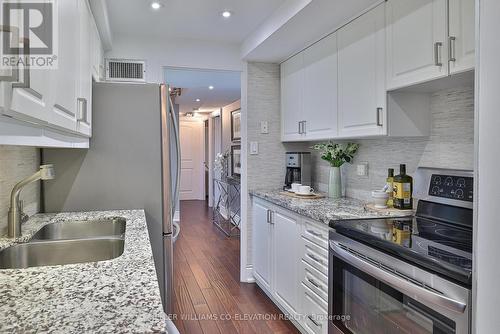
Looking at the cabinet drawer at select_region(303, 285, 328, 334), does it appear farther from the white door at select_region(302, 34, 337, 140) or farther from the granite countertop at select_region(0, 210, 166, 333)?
the granite countertop at select_region(0, 210, 166, 333)

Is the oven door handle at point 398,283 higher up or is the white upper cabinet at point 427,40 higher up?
the white upper cabinet at point 427,40

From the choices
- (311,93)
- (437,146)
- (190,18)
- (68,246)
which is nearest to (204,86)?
(190,18)

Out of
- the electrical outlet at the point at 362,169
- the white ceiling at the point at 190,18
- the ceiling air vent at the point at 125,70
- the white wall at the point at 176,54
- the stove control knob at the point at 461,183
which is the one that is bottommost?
the stove control knob at the point at 461,183

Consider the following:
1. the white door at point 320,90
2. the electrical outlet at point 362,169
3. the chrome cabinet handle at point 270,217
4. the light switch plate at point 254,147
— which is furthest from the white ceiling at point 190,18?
the chrome cabinet handle at point 270,217

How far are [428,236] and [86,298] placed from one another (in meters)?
1.40

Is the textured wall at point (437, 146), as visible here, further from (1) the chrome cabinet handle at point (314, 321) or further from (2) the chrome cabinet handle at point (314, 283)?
(1) the chrome cabinet handle at point (314, 321)

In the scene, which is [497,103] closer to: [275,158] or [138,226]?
[138,226]

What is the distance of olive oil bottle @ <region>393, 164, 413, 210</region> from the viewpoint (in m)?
2.13

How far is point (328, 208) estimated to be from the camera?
7.61 ft

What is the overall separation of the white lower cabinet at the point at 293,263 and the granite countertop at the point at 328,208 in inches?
2.5

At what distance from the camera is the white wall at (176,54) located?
10.6 feet

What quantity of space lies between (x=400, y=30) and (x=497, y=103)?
115 centimetres

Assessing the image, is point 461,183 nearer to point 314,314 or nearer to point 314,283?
point 314,283

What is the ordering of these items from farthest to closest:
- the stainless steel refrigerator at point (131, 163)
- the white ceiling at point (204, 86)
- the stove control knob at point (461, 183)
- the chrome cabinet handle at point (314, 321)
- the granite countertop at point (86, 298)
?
the white ceiling at point (204, 86) → the stainless steel refrigerator at point (131, 163) → the chrome cabinet handle at point (314, 321) → the stove control knob at point (461, 183) → the granite countertop at point (86, 298)
